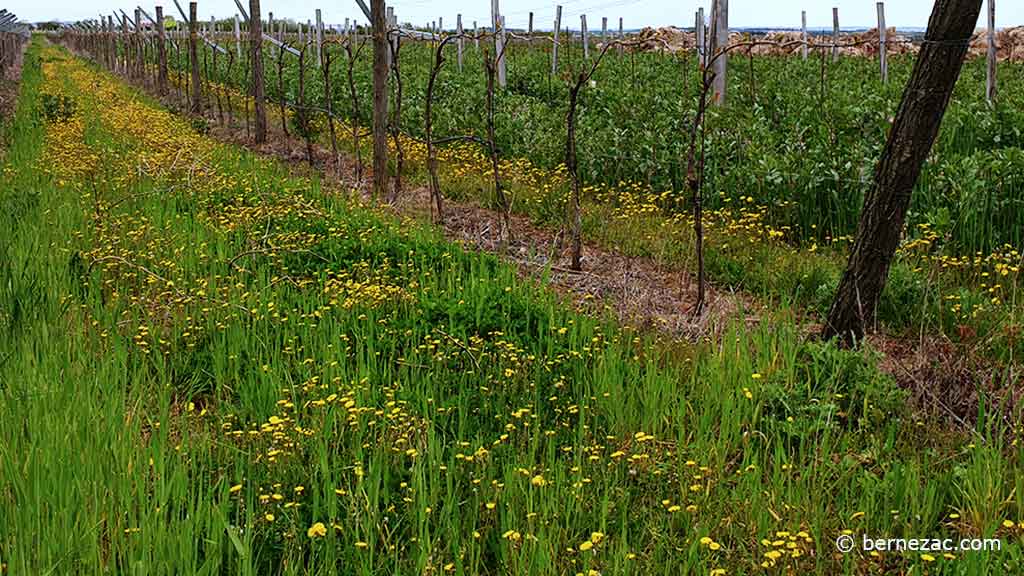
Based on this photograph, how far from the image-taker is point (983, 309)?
18.9 feet

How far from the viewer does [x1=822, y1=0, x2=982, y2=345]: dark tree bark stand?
4.73 meters

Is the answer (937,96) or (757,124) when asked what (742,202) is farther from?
(937,96)

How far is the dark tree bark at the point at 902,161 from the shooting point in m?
4.73

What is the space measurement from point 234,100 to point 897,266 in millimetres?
19387

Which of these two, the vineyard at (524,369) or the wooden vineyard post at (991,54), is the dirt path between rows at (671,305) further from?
the wooden vineyard post at (991,54)

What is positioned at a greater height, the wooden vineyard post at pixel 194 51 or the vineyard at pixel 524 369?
the wooden vineyard post at pixel 194 51

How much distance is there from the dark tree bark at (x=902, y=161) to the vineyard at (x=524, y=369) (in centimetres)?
7

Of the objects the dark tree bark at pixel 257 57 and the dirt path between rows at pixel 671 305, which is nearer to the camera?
the dirt path between rows at pixel 671 305

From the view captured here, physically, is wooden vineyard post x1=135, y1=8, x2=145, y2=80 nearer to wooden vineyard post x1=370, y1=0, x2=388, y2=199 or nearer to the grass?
the grass

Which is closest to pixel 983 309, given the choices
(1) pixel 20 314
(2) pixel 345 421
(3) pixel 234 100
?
(2) pixel 345 421

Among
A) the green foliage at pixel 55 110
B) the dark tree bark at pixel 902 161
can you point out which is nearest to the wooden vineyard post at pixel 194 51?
the green foliage at pixel 55 110

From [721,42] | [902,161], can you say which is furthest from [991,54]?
[902,161]

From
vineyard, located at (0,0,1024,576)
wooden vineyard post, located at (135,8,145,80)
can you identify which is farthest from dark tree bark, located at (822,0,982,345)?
wooden vineyard post, located at (135,8,145,80)

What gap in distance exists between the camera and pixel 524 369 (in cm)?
492
